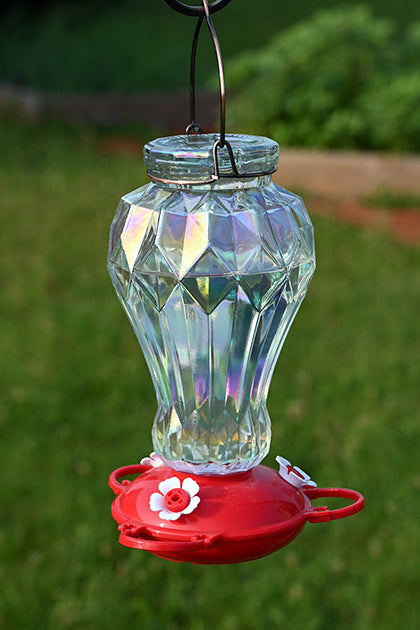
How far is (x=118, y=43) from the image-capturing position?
42.4ft

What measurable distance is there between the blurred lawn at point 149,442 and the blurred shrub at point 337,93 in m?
1.60

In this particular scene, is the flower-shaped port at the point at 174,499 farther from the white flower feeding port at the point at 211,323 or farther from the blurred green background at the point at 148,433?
the blurred green background at the point at 148,433

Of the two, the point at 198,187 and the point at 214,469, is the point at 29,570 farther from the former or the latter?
the point at 198,187

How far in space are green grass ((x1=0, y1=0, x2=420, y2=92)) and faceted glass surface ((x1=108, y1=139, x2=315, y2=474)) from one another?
1062cm

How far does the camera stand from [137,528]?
4.46ft

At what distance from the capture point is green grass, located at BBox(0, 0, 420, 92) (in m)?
11.9

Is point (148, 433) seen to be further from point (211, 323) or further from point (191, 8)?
point (191, 8)

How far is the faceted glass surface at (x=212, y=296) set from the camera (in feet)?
4.41

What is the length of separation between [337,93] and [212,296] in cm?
767

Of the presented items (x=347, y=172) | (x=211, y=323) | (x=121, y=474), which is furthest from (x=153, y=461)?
(x=347, y=172)

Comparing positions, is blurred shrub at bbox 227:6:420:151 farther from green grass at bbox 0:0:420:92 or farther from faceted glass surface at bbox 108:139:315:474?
faceted glass surface at bbox 108:139:315:474

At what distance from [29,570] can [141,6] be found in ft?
44.4

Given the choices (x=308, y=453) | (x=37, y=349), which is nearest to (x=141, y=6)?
(x=37, y=349)

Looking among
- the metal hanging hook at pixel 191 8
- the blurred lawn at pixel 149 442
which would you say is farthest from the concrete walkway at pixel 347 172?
the metal hanging hook at pixel 191 8
